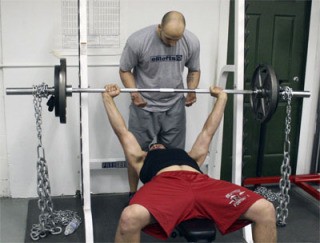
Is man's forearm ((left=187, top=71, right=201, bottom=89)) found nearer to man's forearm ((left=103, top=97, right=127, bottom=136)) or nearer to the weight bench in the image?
man's forearm ((left=103, top=97, right=127, bottom=136))

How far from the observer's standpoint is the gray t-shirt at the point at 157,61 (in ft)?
8.66

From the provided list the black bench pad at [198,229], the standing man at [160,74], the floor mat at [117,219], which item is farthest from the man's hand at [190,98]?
the black bench pad at [198,229]

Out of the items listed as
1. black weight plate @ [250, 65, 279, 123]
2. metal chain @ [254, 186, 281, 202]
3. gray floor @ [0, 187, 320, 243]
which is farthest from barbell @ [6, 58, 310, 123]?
metal chain @ [254, 186, 281, 202]

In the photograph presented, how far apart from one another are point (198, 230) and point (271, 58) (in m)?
2.00

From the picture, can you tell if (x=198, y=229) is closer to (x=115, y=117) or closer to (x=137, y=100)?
(x=115, y=117)

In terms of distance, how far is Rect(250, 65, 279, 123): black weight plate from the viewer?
2.27 metres

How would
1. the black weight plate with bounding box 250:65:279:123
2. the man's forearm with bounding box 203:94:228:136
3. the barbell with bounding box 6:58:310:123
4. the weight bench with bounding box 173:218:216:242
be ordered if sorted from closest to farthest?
the weight bench with bounding box 173:218:216:242
the barbell with bounding box 6:58:310:123
the black weight plate with bounding box 250:65:279:123
the man's forearm with bounding box 203:94:228:136

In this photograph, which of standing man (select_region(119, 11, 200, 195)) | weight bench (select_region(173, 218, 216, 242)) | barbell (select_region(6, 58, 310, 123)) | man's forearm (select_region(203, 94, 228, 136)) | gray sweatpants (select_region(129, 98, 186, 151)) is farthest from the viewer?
gray sweatpants (select_region(129, 98, 186, 151))

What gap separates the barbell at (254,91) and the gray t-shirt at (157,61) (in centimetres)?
38

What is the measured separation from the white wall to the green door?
258 mm

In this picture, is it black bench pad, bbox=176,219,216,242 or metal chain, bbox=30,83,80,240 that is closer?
black bench pad, bbox=176,219,216,242

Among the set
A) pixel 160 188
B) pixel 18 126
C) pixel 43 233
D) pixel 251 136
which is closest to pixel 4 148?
pixel 18 126

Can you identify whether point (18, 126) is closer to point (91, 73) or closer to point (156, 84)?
point (91, 73)

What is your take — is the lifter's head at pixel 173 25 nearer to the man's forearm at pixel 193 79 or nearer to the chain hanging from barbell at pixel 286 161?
the man's forearm at pixel 193 79
